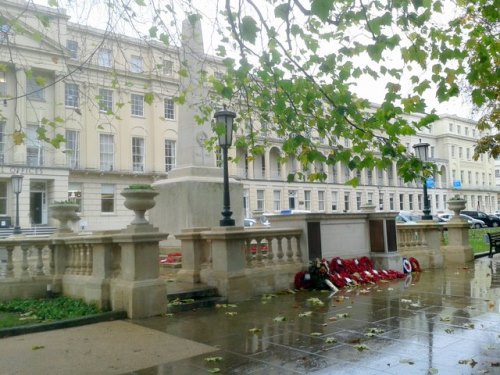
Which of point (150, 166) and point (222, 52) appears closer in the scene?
point (222, 52)

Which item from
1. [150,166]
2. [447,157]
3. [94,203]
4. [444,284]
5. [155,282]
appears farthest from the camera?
[447,157]

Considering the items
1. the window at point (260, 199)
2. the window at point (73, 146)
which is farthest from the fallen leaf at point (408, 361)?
the window at point (260, 199)

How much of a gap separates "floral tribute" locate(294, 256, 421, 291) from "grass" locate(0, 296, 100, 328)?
460 centimetres

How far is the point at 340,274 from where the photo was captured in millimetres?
11000

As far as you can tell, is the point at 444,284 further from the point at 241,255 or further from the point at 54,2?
the point at 54,2

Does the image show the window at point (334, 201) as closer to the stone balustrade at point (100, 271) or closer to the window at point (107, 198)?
the window at point (107, 198)

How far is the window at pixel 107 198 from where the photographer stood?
43188mm

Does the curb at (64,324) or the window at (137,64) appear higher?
the window at (137,64)

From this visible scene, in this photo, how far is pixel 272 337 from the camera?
634 cm

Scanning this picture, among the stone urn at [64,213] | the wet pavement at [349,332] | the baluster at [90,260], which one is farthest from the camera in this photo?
the stone urn at [64,213]

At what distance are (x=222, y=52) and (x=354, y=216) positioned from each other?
6293mm

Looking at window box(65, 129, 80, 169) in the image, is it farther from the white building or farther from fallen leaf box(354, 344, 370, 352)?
fallen leaf box(354, 344, 370, 352)

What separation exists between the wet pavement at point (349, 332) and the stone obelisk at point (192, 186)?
3.20 meters

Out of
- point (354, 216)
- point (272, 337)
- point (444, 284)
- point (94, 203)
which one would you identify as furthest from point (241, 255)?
point (94, 203)
